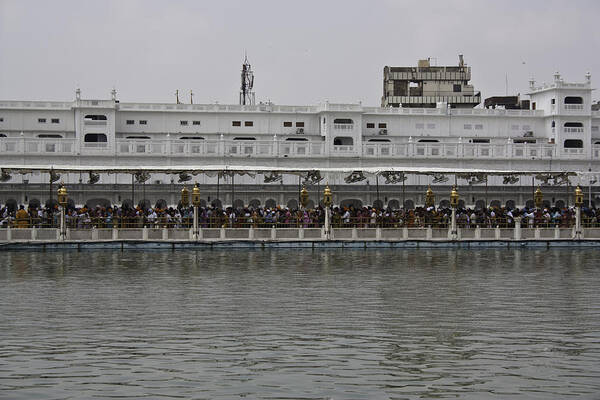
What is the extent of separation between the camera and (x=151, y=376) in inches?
543

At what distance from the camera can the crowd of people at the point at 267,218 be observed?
36.8 meters

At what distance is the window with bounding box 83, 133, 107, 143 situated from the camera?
2499 inches

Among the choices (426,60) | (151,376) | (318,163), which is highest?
(426,60)

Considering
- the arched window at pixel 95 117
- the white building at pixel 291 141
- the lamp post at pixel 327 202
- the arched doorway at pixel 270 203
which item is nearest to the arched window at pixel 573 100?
the white building at pixel 291 141

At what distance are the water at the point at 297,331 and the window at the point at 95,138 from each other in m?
34.6

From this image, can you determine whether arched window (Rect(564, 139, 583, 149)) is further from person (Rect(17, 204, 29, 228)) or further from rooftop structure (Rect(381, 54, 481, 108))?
person (Rect(17, 204, 29, 228))

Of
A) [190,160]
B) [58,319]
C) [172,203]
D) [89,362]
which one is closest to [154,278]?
[58,319]

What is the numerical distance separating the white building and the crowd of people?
1684 cm

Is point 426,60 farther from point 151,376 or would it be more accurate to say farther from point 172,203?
point 151,376

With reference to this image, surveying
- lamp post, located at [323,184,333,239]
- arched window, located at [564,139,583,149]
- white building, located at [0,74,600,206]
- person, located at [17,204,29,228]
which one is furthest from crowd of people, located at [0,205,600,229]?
arched window, located at [564,139,583,149]

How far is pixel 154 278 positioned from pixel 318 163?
37.7m

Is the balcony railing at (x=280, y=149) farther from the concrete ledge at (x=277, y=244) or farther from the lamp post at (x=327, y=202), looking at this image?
the concrete ledge at (x=277, y=244)

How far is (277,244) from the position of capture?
120 feet

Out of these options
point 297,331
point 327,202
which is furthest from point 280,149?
point 297,331
